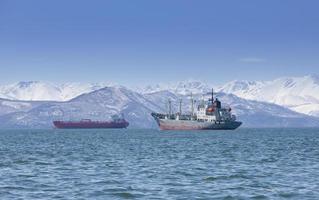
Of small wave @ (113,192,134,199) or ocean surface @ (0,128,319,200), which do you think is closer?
small wave @ (113,192,134,199)

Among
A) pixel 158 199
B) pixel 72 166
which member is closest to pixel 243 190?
pixel 158 199

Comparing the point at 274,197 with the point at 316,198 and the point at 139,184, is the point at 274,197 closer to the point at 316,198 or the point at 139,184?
the point at 316,198

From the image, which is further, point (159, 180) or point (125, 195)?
point (159, 180)

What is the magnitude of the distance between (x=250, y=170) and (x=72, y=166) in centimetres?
2015

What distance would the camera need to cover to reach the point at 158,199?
1651 inches

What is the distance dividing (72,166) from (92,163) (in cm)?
581

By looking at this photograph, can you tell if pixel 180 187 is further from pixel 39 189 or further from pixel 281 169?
pixel 281 169

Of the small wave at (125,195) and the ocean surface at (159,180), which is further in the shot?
the ocean surface at (159,180)

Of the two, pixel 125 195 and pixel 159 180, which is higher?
pixel 159 180

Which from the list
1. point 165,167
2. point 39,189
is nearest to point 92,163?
point 165,167

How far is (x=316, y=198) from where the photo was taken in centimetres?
4212

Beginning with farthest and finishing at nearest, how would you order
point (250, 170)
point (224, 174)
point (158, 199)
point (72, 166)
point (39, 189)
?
point (72, 166) < point (250, 170) < point (224, 174) < point (39, 189) < point (158, 199)

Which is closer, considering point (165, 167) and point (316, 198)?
point (316, 198)

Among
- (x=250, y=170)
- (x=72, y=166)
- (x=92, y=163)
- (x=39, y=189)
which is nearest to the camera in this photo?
(x=39, y=189)
